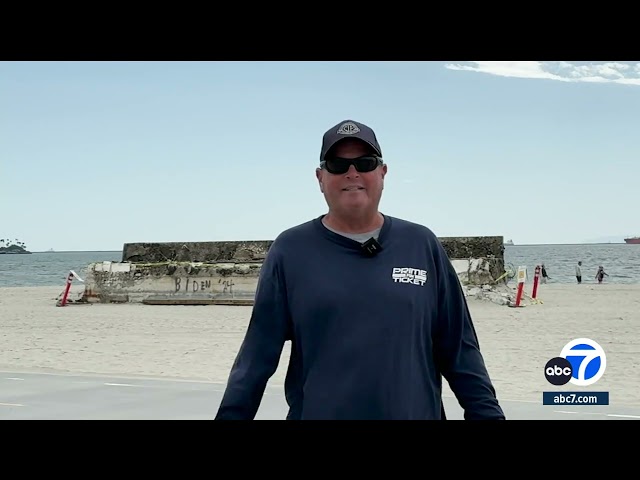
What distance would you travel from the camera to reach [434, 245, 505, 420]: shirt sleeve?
225cm

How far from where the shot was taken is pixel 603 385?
8.73 m

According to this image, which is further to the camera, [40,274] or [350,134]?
[40,274]

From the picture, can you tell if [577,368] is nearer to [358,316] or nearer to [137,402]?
[137,402]

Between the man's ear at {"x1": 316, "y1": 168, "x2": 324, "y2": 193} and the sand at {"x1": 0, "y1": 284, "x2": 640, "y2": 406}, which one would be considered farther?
the sand at {"x1": 0, "y1": 284, "x2": 640, "y2": 406}

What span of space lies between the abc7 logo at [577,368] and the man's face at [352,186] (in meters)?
6.70

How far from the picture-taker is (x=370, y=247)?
2.15 metres

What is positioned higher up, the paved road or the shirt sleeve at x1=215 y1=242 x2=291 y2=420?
the shirt sleeve at x1=215 y1=242 x2=291 y2=420

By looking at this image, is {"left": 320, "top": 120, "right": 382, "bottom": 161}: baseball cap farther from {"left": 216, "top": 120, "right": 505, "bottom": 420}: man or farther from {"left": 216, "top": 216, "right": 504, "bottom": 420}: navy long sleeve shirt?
{"left": 216, "top": 216, "right": 504, "bottom": 420}: navy long sleeve shirt

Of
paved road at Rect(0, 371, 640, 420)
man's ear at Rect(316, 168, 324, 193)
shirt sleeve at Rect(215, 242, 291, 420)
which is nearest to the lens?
shirt sleeve at Rect(215, 242, 291, 420)

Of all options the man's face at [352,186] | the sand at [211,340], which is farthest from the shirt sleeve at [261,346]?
the sand at [211,340]

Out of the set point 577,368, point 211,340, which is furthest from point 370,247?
point 211,340

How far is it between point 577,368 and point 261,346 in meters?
7.65

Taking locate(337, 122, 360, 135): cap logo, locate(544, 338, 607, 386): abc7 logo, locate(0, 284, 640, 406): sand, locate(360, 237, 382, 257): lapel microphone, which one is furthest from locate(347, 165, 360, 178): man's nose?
locate(544, 338, 607, 386): abc7 logo
